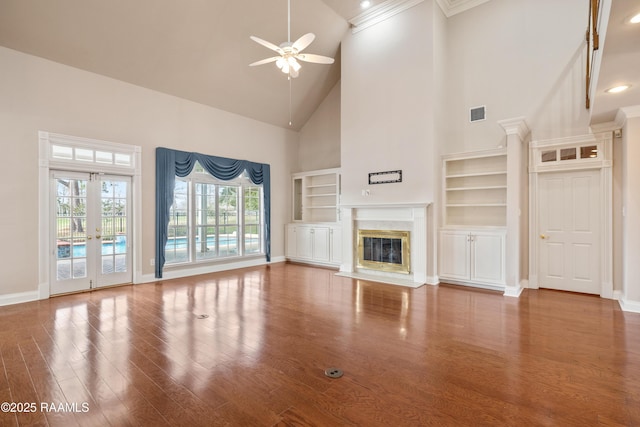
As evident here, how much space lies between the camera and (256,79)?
268 inches

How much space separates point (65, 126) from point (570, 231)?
846 cm

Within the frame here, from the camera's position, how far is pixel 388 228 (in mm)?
6250

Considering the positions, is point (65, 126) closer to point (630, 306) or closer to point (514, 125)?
point (514, 125)

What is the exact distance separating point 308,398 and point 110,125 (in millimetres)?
5744

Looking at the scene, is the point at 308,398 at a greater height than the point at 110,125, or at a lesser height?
lesser

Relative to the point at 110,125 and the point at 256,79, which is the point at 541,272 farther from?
the point at 110,125

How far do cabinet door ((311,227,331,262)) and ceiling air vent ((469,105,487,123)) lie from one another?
3969 millimetres

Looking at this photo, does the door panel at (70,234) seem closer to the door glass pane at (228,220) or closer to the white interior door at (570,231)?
the door glass pane at (228,220)

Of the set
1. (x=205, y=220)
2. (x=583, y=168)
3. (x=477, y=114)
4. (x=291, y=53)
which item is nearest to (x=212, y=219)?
(x=205, y=220)

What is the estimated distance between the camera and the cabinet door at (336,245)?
7469 millimetres

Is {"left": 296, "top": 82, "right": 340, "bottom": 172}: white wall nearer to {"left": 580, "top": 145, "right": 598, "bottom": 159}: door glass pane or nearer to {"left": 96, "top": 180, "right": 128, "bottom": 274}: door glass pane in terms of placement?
{"left": 96, "top": 180, "right": 128, "bottom": 274}: door glass pane

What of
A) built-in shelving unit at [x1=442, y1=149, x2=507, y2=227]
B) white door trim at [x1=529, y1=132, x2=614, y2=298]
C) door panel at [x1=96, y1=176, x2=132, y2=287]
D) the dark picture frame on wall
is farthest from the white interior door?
door panel at [x1=96, y1=176, x2=132, y2=287]

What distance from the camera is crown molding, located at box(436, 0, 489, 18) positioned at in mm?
5871

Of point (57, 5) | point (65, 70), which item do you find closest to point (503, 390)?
point (57, 5)
